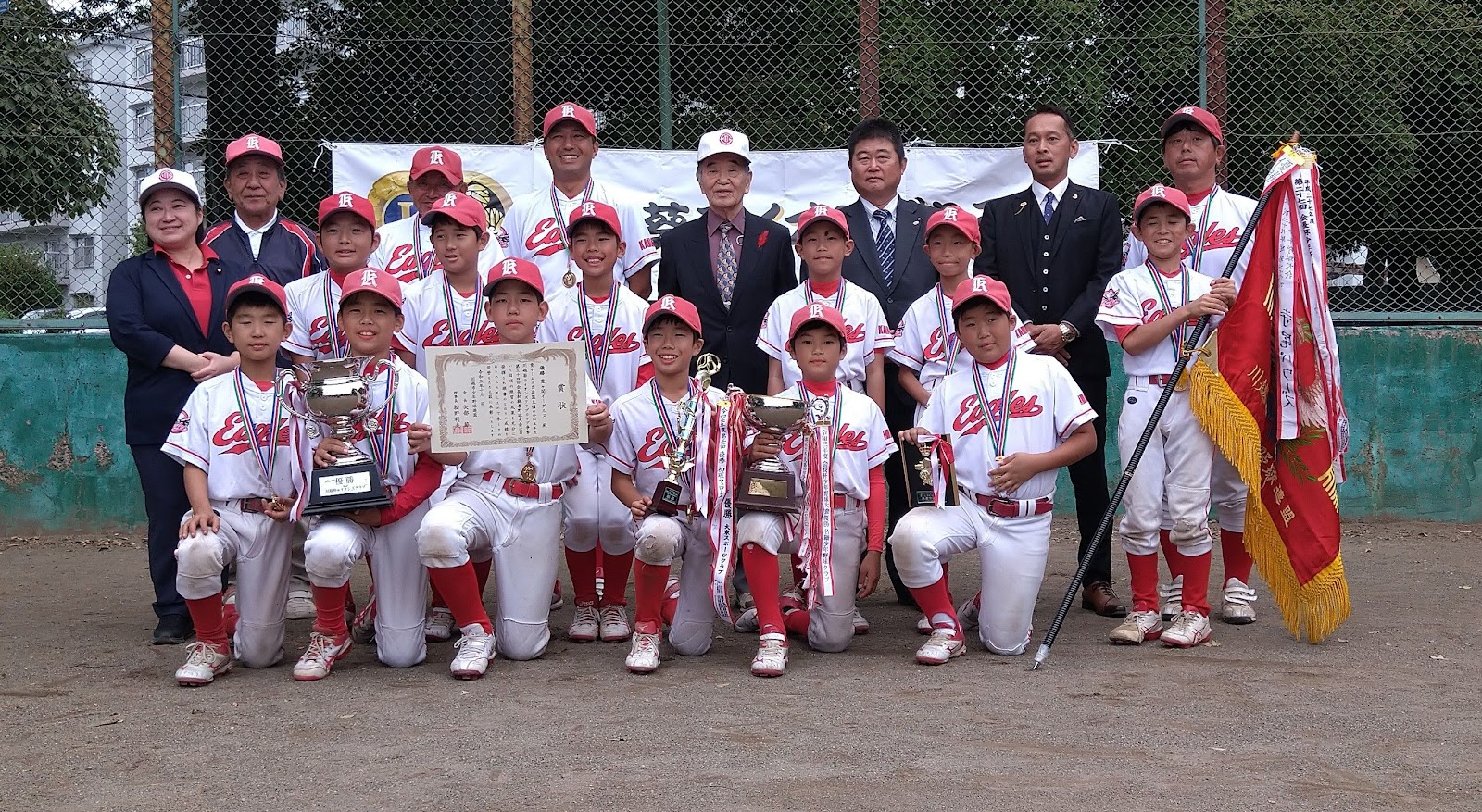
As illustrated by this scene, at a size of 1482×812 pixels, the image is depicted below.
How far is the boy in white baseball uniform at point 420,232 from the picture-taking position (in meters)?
6.21

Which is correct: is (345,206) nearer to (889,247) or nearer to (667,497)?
(667,497)

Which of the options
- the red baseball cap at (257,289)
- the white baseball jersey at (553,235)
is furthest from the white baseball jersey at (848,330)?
the red baseball cap at (257,289)

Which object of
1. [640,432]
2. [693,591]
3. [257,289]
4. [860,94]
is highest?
[860,94]

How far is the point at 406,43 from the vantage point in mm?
8383

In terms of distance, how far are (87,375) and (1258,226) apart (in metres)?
6.62

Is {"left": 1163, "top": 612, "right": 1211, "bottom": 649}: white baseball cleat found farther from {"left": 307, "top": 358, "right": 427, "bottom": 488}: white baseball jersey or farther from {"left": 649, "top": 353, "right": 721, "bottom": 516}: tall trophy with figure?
{"left": 307, "top": 358, "right": 427, "bottom": 488}: white baseball jersey

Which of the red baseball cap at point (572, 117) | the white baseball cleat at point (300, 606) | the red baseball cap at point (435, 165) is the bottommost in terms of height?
the white baseball cleat at point (300, 606)

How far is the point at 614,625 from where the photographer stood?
217 inches

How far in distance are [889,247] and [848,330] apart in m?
0.74

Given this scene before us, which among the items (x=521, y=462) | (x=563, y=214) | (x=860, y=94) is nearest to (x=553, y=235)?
(x=563, y=214)

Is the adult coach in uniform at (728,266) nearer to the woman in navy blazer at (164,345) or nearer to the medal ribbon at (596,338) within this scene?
the medal ribbon at (596,338)

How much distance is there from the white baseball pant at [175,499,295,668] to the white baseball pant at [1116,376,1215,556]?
10.7 feet

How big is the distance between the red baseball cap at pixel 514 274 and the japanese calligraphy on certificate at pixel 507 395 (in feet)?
0.92

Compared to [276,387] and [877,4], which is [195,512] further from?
[877,4]
